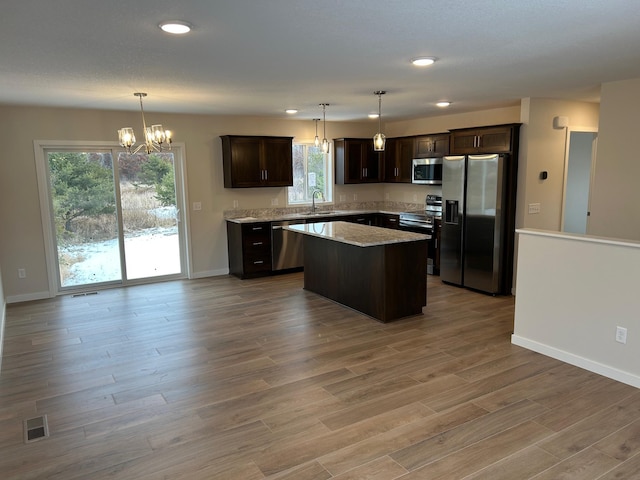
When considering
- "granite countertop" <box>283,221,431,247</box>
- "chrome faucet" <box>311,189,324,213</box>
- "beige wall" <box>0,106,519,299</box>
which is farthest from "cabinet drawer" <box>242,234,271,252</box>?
"chrome faucet" <box>311,189,324,213</box>

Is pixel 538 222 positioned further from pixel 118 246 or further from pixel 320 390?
pixel 118 246

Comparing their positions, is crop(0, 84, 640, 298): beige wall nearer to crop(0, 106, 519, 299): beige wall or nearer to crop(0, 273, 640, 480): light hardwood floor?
crop(0, 106, 519, 299): beige wall

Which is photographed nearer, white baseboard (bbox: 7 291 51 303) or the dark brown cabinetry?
white baseboard (bbox: 7 291 51 303)

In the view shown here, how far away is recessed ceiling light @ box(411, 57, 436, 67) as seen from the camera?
11.5ft

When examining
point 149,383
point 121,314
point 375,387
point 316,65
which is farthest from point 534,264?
point 121,314

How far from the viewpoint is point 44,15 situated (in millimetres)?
2461

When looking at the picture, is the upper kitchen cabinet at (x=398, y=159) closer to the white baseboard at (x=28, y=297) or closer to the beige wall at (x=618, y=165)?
the beige wall at (x=618, y=165)

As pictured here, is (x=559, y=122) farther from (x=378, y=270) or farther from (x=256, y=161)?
(x=256, y=161)

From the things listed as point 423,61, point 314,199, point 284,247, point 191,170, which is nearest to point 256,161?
point 191,170

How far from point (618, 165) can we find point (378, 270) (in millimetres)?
2655

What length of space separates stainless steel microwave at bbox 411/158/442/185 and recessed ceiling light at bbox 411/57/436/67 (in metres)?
3.60

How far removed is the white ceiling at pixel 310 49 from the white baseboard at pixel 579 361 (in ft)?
7.96

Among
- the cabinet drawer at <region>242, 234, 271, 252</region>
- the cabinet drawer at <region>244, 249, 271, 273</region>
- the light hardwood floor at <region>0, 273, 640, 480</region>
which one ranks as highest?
the cabinet drawer at <region>242, 234, 271, 252</region>

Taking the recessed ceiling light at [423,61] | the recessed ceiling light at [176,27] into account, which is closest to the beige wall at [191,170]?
the recessed ceiling light at [423,61]
